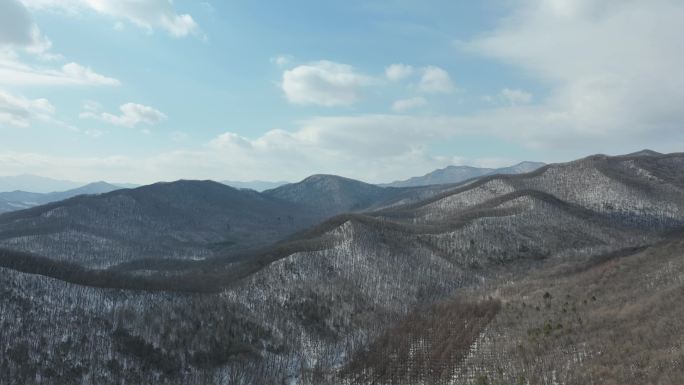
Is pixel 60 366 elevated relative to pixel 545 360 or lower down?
lower down

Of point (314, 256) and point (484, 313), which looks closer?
point (484, 313)

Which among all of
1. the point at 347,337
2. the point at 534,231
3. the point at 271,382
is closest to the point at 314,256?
the point at 347,337

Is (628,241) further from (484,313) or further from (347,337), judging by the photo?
(347,337)

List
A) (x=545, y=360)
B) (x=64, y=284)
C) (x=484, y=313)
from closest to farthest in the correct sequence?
1. (x=545, y=360)
2. (x=484, y=313)
3. (x=64, y=284)

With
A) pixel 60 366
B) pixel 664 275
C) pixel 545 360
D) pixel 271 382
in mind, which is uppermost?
pixel 664 275

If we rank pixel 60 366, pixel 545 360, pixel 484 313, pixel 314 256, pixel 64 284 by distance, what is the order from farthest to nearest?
1. pixel 314 256
2. pixel 64 284
3. pixel 484 313
4. pixel 60 366
5. pixel 545 360

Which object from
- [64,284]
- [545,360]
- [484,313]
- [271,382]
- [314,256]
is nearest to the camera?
[545,360]

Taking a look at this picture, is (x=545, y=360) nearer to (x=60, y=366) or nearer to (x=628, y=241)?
(x=60, y=366)

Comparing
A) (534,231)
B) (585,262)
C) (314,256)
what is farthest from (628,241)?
(314,256)

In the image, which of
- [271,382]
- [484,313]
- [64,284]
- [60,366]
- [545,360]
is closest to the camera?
[545,360]
